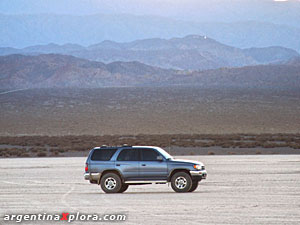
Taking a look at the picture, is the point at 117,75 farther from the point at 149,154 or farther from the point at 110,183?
the point at 149,154

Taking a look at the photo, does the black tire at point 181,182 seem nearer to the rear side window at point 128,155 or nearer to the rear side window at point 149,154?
the rear side window at point 149,154

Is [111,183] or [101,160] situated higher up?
[101,160]

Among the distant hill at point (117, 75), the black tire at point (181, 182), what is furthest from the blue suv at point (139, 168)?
the distant hill at point (117, 75)

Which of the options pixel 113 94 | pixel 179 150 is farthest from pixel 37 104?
pixel 179 150

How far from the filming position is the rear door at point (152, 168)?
1821 cm

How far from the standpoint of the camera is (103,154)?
731 inches

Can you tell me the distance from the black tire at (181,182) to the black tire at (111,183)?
161 cm

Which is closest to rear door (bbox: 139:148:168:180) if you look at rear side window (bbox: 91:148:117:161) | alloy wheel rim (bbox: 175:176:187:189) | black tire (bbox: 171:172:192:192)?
black tire (bbox: 171:172:192:192)

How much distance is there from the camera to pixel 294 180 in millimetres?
23375

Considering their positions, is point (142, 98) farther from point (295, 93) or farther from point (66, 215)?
point (66, 215)

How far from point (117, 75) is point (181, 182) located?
155340mm

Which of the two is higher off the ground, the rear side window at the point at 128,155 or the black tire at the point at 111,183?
the rear side window at the point at 128,155

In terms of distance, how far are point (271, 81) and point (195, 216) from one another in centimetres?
12542

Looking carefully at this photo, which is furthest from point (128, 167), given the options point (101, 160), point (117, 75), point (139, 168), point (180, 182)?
point (117, 75)
